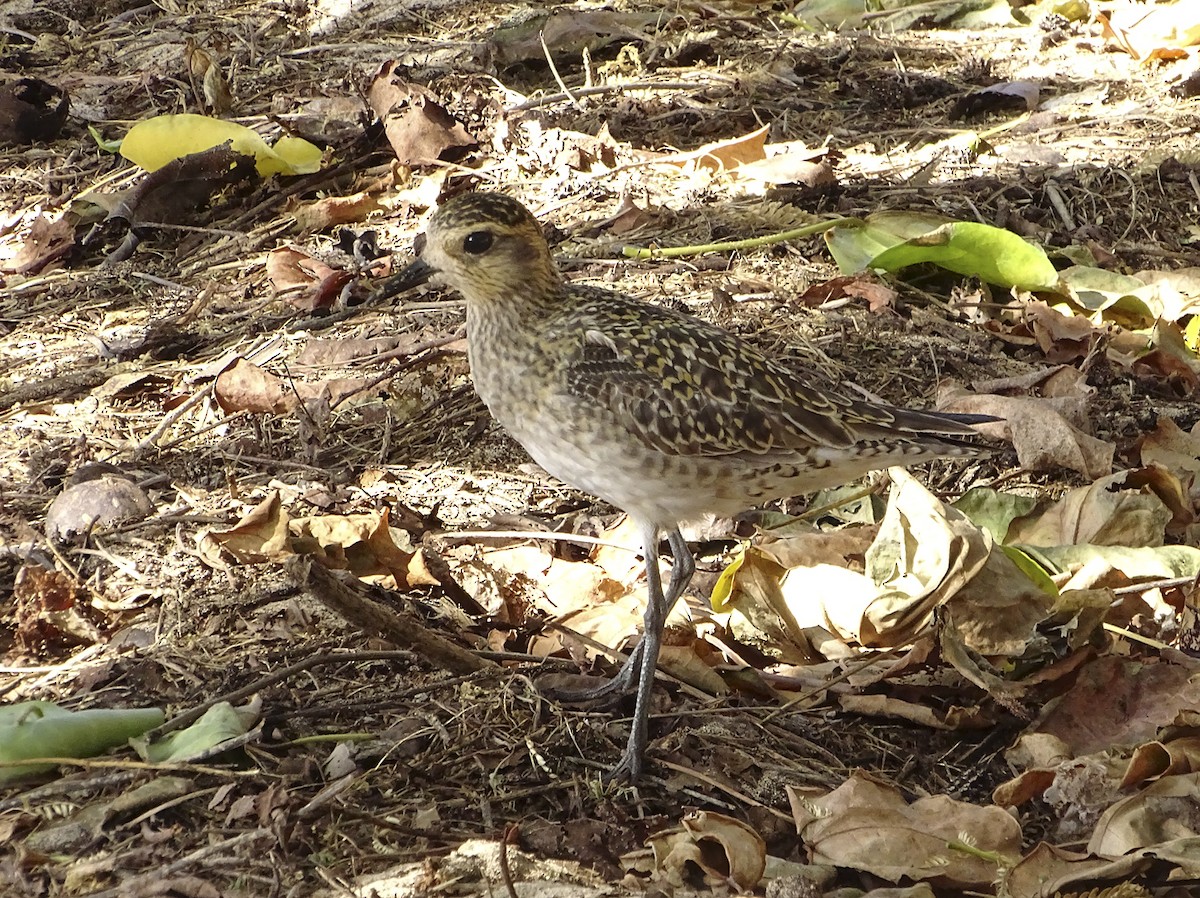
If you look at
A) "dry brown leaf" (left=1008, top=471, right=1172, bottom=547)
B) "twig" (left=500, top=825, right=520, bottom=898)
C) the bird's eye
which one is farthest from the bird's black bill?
"dry brown leaf" (left=1008, top=471, right=1172, bottom=547)

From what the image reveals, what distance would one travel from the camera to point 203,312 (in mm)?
6797

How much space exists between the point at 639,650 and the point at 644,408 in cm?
85

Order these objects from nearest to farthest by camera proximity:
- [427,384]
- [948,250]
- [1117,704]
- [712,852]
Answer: [712,852] < [1117,704] < [427,384] < [948,250]

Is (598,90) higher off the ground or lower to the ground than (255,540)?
higher

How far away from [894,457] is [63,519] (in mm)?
3030

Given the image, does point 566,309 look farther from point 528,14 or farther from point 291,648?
point 528,14

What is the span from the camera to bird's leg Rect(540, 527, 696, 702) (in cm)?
461

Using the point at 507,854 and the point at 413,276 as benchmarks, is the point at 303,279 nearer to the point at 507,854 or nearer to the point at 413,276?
the point at 413,276

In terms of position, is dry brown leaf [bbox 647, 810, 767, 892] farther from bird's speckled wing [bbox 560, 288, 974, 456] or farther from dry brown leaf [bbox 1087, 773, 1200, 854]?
bird's speckled wing [bbox 560, 288, 974, 456]

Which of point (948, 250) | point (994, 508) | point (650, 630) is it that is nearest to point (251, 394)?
point (650, 630)

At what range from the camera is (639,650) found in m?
4.78

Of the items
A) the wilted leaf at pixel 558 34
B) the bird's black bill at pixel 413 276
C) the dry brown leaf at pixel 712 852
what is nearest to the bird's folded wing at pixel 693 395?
the bird's black bill at pixel 413 276

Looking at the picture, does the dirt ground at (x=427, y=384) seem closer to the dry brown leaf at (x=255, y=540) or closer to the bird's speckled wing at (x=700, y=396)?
the dry brown leaf at (x=255, y=540)

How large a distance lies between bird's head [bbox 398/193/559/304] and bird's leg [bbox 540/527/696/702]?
1.00 meters
